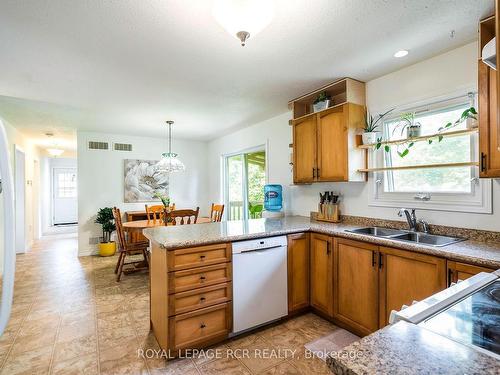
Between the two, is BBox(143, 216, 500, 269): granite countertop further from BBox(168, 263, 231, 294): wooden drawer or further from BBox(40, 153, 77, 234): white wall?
BBox(40, 153, 77, 234): white wall

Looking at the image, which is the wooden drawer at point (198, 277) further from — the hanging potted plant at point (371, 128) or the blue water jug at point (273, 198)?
the hanging potted plant at point (371, 128)

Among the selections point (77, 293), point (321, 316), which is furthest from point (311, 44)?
point (77, 293)

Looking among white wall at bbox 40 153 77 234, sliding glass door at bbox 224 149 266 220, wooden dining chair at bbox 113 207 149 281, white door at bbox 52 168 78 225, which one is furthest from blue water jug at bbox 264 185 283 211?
white door at bbox 52 168 78 225

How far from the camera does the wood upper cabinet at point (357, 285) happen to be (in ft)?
6.72

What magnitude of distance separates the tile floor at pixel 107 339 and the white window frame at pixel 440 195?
1.33 m

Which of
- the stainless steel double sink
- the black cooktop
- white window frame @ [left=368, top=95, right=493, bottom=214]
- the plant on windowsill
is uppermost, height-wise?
the plant on windowsill

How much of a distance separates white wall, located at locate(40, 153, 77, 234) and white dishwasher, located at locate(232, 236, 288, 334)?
7.90m

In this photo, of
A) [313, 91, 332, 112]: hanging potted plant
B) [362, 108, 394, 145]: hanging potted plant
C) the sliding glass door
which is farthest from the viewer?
the sliding glass door

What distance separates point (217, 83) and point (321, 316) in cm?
260

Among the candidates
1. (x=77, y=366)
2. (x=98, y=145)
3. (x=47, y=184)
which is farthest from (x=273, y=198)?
(x=47, y=184)

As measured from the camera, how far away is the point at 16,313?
8.71 ft

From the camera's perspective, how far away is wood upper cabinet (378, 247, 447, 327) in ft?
5.53

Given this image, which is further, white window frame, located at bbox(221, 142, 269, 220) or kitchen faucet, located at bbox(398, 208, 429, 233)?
white window frame, located at bbox(221, 142, 269, 220)

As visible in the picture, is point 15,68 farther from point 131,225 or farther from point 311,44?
point 311,44
